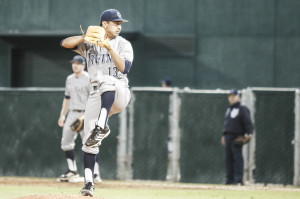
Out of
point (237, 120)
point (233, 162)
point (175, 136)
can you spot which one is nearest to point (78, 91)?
point (175, 136)

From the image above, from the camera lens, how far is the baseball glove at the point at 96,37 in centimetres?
744

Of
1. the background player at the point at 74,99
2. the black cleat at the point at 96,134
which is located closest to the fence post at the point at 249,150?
the background player at the point at 74,99

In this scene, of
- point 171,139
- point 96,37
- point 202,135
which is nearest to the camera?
point 96,37

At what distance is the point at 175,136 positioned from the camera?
13227 millimetres

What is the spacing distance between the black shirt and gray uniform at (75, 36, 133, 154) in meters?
4.95

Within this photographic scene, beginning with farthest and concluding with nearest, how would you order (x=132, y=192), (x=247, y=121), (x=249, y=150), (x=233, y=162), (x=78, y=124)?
(x=249, y=150), (x=233, y=162), (x=247, y=121), (x=78, y=124), (x=132, y=192)

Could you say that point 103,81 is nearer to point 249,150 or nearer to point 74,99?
point 74,99

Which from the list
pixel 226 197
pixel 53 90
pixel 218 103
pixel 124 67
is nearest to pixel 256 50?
pixel 218 103

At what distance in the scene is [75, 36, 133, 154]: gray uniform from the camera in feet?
25.7

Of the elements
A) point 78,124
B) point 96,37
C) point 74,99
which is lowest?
point 78,124

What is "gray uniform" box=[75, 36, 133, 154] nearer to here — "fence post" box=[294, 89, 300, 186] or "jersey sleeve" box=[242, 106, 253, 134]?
"jersey sleeve" box=[242, 106, 253, 134]

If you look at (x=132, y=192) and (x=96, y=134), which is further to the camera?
(x=132, y=192)

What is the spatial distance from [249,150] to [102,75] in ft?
19.4

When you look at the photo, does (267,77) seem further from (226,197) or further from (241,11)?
(226,197)
